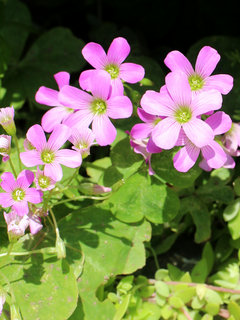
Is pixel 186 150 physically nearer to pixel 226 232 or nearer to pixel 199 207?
pixel 199 207

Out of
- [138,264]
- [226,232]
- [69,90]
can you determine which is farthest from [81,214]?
[226,232]

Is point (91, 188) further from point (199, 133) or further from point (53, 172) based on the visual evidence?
point (199, 133)

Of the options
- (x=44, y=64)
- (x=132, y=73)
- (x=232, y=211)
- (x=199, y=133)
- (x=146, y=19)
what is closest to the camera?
(x=199, y=133)

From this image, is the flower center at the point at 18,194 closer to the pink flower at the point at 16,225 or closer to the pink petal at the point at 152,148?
the pink flower at the point at 16,225

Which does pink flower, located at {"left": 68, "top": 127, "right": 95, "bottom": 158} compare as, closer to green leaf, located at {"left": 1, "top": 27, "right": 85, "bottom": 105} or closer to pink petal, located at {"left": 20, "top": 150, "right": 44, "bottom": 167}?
pink petal, located at {"left": 20, "top": 150, "right": 44, "bottom": 167}

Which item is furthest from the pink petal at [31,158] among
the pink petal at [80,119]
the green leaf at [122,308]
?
the green leaf at [122,308]

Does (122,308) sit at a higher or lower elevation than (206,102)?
lower

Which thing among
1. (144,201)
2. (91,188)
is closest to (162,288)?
(144,201)

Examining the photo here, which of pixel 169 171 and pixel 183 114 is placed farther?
pixel 169 171
